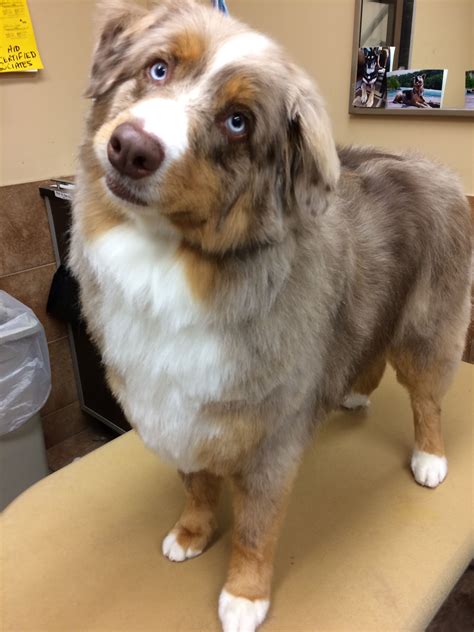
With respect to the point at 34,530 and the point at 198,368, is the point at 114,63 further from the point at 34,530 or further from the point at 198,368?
the point at 34,530

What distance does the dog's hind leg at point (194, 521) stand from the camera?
1.19 metres

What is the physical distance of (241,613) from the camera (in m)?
1.02

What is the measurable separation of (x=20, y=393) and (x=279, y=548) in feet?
3.62

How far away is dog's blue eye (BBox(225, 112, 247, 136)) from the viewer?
31.6 inches

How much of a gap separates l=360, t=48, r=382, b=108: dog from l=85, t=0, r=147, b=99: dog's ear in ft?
3.76

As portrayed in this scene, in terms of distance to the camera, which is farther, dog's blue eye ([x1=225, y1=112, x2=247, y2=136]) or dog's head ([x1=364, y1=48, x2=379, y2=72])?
dog's head ([x1=364, y1=48, x2=379, y2=72])

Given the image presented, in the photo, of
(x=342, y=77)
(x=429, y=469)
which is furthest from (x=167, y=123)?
(x=342, y=77)

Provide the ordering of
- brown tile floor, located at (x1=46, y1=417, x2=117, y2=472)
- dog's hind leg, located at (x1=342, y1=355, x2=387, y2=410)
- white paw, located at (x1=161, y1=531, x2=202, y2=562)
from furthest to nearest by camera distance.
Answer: brown tile floor, located at (x1=46, y1=417, x2=117, y2=472)
dog's hind leg, located at (x1=342, y1=355, x2=387, y2=410)
white paw, located at (x1=161, y1=531, x2=202, y2=562)

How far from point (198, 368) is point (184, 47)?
50 centimetres

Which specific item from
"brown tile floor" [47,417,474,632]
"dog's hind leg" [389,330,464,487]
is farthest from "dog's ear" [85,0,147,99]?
"brown tile floor" [47,417,474,632]

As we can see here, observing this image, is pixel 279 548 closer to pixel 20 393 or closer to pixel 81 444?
pixel 20 393

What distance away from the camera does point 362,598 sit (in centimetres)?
108

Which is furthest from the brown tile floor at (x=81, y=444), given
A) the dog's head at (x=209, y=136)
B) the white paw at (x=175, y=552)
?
the dog's head at (x=209, y=136)

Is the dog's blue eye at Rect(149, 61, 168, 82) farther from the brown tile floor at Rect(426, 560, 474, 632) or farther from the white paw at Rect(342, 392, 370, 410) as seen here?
the brown tile floor at Rect(426, 560, 474, 632)
